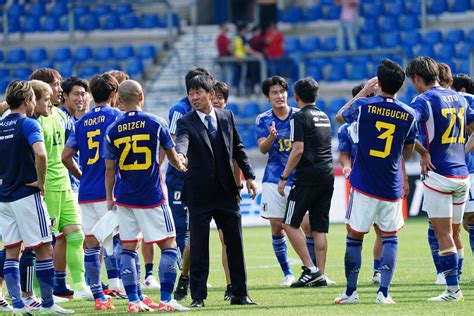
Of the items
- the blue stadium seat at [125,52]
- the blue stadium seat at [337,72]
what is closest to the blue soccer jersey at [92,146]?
the blue stadium seat at [337,72]

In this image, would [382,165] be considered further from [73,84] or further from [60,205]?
[73,84]

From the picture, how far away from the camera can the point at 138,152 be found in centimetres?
971

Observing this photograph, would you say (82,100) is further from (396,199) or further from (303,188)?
(396,199)

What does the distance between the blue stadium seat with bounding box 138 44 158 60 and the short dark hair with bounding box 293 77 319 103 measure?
18.4m

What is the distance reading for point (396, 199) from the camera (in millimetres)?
9930

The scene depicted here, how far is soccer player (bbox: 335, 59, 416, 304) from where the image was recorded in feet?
32.3

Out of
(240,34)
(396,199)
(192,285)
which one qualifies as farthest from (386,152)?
(240,34)

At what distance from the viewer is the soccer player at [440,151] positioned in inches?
404

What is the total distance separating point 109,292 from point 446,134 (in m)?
3.91

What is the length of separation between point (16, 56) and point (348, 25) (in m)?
9.57

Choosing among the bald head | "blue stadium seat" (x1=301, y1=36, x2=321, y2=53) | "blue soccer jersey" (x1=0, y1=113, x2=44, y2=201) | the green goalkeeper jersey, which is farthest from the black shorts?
"blue stadium seat" (x1=301, y1=36, x2=321, y2=53)

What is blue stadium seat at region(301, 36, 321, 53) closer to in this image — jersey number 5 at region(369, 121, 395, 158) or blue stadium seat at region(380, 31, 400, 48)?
blue stadium seat at region(380, 31, 400, 48)

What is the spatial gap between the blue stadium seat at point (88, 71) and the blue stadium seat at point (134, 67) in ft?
2.90

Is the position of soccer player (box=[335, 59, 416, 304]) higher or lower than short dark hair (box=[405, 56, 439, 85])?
lower
